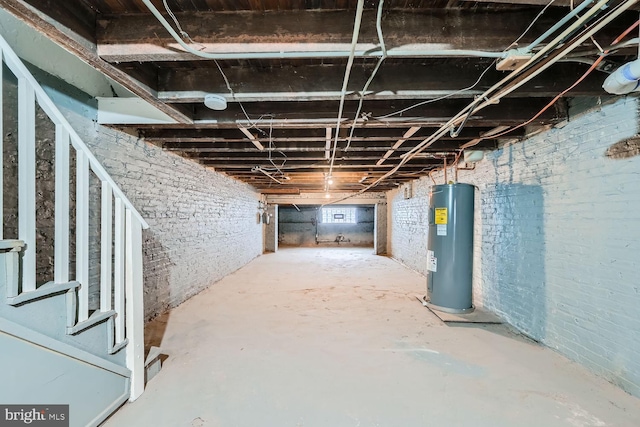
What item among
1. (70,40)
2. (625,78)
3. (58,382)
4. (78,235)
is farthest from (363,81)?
(58,382)

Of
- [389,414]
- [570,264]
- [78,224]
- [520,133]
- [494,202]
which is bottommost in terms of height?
[389,414]

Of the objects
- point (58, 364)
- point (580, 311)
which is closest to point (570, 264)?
point (580, 311)

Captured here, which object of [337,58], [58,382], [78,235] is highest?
[337,58]

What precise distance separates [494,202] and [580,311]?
1.36m

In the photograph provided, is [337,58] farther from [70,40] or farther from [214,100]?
[70,40]

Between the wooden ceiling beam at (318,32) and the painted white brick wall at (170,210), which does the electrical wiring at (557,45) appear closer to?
the wooden ceiling beam at (318,32)

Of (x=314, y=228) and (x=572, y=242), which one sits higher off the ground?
(x=572, y=242)

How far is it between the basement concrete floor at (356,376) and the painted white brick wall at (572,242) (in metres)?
0.24

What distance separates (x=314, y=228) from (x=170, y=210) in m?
9.10

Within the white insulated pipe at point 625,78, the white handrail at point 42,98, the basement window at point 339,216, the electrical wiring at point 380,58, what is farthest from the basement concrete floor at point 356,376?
the basement window at point 339,216

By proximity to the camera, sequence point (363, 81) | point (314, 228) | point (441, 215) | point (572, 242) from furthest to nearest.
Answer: point (314, 228) → point (441, 215) → point (572, 242) → point (363, 81)

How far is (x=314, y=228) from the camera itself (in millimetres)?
12320

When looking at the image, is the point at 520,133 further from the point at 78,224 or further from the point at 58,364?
the point at 58,364

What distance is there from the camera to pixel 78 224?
1427 mm
